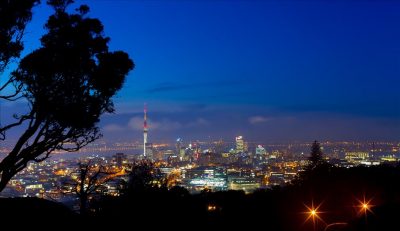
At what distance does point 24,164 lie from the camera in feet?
30.3

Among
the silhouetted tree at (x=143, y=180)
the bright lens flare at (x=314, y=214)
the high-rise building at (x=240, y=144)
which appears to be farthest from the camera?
the high-rise building at (x=240, y=144)

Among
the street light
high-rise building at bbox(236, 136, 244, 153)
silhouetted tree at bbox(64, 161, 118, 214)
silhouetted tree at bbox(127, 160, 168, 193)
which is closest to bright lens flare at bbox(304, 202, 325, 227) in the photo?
the street light

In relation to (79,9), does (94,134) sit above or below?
below

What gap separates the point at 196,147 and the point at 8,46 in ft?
462

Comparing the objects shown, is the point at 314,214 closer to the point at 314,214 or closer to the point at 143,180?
the point at 314,214

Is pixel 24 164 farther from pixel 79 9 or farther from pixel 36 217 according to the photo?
pixel 79 9

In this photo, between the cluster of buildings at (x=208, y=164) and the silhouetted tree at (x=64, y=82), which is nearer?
the silhouetted tree at (x=64, y=82)

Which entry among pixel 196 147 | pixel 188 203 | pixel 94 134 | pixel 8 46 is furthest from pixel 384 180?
pixel 196 147

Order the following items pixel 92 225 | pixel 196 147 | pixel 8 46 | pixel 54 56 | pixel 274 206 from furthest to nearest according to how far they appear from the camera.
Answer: pixel 196 147, pixel 274 206, pixel 92 225, pixel 54 56, pixel 8 46

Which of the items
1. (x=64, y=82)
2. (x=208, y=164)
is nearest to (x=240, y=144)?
(x=208, y=164)

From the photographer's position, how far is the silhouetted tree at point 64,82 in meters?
9.26

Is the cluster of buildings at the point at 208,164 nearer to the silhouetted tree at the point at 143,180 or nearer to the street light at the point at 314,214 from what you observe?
the silhouetted tree at the point at 143,180

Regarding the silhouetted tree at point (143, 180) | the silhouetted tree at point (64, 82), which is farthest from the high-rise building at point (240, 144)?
the silhouetted tree at point (64, 82)

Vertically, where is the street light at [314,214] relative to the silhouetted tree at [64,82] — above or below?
below
